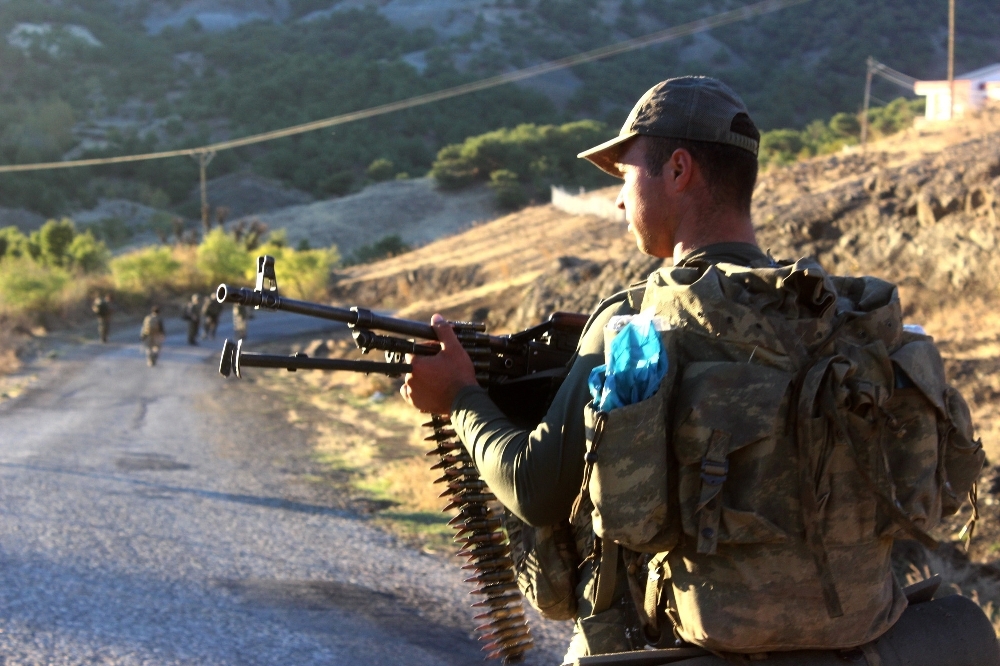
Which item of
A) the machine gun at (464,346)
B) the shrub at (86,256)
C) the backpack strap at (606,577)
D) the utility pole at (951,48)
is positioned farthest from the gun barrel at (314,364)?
the shrub at (86,256)

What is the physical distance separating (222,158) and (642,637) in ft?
316

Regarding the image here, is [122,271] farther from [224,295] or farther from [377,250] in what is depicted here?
[224,295]

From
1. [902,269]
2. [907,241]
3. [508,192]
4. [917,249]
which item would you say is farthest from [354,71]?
[902,269]

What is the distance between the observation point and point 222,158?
94.1 meters

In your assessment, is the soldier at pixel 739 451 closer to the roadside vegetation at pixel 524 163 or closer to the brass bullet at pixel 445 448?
the brass bullet at pixel 445 448

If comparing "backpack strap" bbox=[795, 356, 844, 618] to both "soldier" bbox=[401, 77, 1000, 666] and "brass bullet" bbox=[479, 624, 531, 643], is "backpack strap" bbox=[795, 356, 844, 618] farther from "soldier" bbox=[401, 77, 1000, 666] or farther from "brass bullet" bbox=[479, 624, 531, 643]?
"brass bullet" bbox=[479, 624, 531, 643]

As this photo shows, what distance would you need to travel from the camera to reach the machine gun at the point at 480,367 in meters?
2.50

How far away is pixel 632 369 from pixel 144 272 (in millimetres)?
44618

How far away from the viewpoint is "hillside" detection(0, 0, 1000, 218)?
8994 centimetres

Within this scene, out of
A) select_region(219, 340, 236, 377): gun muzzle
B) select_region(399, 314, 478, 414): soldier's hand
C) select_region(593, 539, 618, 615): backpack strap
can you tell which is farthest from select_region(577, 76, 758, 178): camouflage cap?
select_region(219, 340, 236, 377): gun muzzle

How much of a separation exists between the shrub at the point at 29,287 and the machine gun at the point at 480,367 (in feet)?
123

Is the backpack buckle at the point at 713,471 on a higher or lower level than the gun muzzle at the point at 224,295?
lower

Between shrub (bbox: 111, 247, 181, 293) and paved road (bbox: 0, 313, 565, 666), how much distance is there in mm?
32034

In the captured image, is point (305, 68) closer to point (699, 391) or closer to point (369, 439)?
point (369, 439)
